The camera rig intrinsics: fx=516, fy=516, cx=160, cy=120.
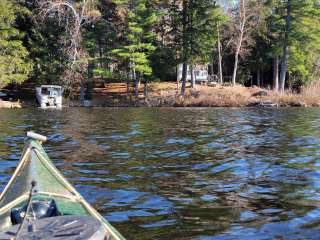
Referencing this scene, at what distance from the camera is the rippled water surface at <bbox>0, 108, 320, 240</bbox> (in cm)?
880

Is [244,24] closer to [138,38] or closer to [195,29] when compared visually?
[195,29]

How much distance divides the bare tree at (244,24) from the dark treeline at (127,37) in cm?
26

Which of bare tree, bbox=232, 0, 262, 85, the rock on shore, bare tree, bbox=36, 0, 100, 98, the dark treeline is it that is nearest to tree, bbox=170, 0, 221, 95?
the dark treeline

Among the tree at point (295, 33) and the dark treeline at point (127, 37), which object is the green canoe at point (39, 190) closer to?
the dark treeline at point (127, 37)

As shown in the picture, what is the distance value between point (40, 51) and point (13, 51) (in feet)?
9.95

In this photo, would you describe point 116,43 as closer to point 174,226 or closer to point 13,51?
point 13,51

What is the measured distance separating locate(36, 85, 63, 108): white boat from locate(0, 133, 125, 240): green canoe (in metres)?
46.2

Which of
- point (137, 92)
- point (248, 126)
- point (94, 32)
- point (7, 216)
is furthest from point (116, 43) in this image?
point (7, 216)

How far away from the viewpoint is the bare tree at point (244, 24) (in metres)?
60.3

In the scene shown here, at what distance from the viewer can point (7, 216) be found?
252 inches

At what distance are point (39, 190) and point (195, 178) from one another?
659cm

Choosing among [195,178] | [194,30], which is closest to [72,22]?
[194,30]

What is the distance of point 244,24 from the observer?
6297 centimetres

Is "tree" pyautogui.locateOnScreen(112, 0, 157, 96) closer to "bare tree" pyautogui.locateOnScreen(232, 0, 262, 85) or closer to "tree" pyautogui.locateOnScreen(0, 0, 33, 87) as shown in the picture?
"tree" pyautogui.locateOnScreen(0, 0, 33, 87)
